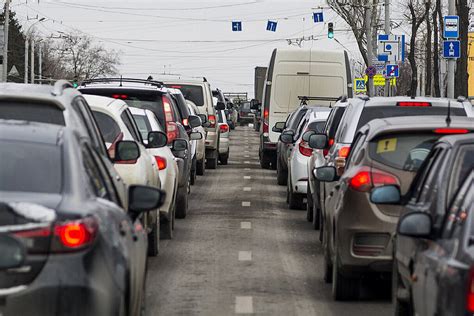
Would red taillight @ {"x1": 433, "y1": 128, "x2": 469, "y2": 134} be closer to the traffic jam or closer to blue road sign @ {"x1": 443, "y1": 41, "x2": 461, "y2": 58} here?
the traffic jam

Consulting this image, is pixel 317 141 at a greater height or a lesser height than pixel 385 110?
lesser

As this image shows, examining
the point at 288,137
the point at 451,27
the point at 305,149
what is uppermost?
the point at 451,27

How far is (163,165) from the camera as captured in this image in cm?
1509

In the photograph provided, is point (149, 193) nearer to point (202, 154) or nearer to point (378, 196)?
point (378, 196)

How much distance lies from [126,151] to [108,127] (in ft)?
7.81

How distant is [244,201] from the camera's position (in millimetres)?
22781

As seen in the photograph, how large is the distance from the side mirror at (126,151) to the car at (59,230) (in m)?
3.51

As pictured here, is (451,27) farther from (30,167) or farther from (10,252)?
(10,252)

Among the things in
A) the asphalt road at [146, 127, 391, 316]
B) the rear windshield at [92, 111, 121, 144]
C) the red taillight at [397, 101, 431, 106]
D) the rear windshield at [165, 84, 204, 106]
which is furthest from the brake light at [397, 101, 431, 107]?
the rear windshield at [165, 84, 204, 106]

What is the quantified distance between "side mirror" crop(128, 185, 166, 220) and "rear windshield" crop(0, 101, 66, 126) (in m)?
1.04

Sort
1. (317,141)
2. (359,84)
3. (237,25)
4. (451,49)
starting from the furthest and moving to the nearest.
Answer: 1. (359,84)
2. (237,25)
3. (451,49)
4. (317,141)

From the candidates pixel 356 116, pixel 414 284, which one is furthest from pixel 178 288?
pixel 414 284

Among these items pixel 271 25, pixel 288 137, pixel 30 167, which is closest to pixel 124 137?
pixel 30 167

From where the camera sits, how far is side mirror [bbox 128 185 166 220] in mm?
7875
